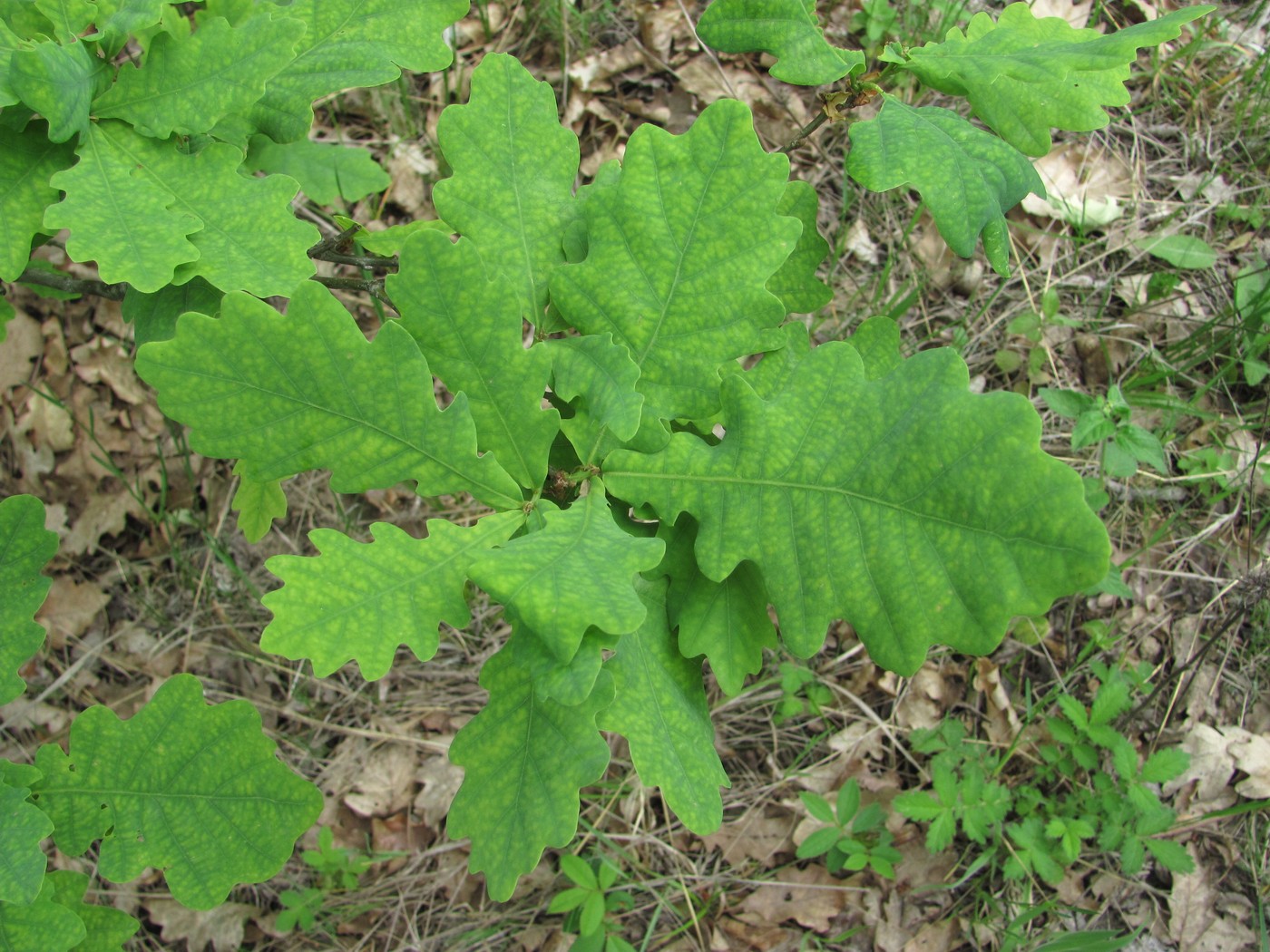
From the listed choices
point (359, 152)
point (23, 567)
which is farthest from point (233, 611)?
point (359, 152)

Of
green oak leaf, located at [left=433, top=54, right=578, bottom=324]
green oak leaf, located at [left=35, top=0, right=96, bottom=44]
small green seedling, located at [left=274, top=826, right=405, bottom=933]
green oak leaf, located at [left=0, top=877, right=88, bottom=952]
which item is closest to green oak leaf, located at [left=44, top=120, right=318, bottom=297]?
green oak leaf, located at [left=35, top=0, right=96, bottom=44]

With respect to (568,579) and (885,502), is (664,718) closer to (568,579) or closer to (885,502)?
(568,579)

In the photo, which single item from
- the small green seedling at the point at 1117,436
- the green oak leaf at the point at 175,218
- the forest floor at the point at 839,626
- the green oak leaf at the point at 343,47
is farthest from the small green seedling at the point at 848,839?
the green oak leaf at the point at 343,47

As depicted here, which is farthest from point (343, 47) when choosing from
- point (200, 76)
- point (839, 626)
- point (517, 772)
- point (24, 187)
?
point (839, 626)

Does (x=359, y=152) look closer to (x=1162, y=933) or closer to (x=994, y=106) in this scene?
(x=994, y=106)

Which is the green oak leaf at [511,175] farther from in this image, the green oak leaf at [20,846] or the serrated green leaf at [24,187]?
the green oak leaf at [20,846]

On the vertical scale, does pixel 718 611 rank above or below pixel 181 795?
above
